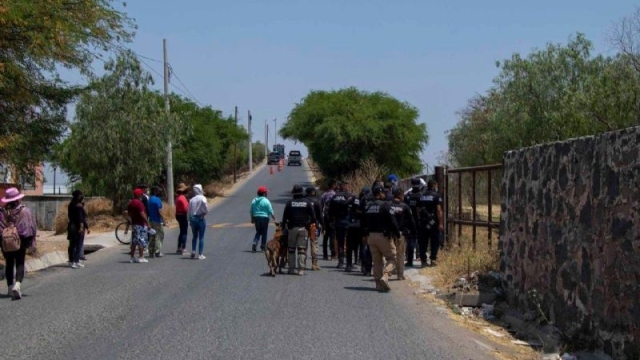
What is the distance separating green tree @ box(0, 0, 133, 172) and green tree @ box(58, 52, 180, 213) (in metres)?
14.5

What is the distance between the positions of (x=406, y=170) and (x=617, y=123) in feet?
82.1

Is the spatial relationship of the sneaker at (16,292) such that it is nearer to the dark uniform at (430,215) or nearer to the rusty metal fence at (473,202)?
the dark uniform at (430,215)

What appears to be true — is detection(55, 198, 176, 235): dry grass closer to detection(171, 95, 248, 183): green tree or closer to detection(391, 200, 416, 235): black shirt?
detection(171, 95, 248, 183): green tree

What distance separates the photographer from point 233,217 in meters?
41.7

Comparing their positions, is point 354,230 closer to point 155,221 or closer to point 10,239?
point 155,221

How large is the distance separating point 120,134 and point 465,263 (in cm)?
2332

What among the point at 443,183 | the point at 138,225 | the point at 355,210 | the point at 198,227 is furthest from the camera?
the point at 198,227

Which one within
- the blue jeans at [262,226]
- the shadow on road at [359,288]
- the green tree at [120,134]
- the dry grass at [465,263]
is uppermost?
the green tree at [120,134]

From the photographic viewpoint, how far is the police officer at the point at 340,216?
19000 mm

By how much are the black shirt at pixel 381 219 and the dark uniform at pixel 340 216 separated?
11.7 feet

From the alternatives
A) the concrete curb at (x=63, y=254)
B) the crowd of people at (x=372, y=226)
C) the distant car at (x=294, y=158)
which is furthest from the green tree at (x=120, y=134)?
the distant car at (x=294, y=158)

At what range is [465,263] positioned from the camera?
51.9 feet

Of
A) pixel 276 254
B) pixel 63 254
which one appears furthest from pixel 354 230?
pixel 63 254

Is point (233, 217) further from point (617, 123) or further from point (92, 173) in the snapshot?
point (617, 123)
